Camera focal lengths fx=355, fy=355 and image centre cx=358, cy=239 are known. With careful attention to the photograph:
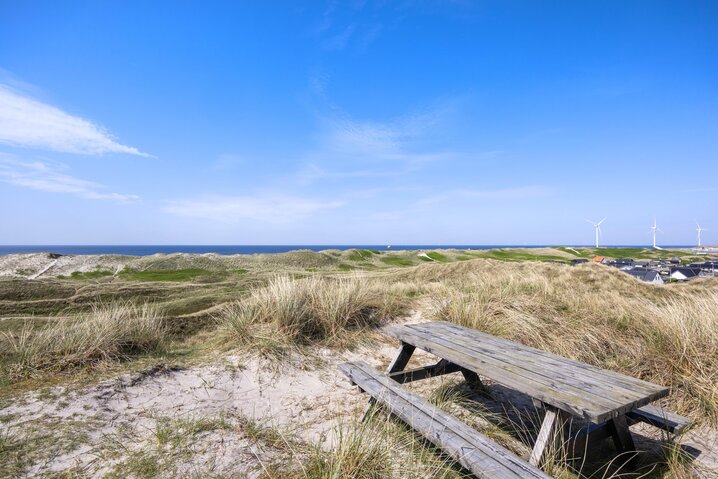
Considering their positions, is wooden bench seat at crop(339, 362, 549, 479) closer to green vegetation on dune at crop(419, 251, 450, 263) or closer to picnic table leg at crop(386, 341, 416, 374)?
picnic table leg at crop(386, 341, 416, 374)

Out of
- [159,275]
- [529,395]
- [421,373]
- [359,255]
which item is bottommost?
[159,275]

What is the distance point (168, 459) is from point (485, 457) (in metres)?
2.41

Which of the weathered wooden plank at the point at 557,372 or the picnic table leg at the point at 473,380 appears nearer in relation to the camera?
the weathered wooden plank at the point at 557,372

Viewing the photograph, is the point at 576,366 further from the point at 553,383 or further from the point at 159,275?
the point at 159,275

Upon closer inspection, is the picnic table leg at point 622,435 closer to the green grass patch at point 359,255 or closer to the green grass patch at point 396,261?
the green grass patch at point 396,261

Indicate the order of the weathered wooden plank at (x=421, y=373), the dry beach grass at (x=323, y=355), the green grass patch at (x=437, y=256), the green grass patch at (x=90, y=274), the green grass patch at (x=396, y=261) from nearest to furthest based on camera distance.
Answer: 1. the dry beach grass at (x=323, y=355)
2. the weathered wooden plank at (x=421, y=373)
3. the green grass patch at (x=90, y=274)
4. the green grass patch at (x=396, y=261)
5. the green grass patch at (x=437, y=256)

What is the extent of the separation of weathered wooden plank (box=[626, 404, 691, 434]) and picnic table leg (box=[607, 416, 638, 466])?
0.99ft

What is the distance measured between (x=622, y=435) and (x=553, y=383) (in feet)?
4.25

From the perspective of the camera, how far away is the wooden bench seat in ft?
7.60

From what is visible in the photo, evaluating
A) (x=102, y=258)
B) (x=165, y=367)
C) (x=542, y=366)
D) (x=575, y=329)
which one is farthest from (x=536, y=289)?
(x=102, y=258)

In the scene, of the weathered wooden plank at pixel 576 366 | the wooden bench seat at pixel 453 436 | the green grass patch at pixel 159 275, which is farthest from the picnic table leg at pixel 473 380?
the green grass patch at pixel 159 275

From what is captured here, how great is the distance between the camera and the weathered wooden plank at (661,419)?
319 cm

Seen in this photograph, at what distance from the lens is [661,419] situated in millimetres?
3289

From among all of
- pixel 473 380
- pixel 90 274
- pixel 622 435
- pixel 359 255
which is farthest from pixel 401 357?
pixel 359 255
